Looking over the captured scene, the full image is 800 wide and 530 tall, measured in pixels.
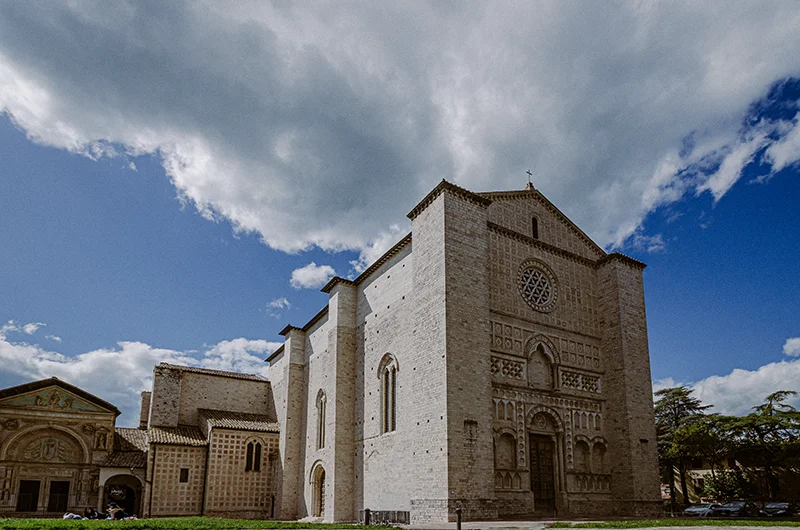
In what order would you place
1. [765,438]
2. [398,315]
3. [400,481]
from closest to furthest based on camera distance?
1. [400,481]
2. [398,315]
3. [765,438]

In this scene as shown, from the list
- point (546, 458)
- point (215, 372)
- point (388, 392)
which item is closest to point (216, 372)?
point (215, 372)

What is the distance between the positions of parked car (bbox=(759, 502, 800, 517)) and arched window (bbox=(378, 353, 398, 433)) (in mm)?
18914

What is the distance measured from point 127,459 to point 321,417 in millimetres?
9719

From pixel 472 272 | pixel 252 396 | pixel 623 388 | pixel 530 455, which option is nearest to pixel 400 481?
pixel 530 455

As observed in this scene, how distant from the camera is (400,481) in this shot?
69.9ft

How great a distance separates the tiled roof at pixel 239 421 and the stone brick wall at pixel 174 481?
6.37ft

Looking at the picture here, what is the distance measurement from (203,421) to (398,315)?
15.1 meters

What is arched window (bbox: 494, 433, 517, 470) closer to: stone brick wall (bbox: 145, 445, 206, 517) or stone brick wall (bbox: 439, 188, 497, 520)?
stone brick wall (bbox: 439, 188, 497, 520)

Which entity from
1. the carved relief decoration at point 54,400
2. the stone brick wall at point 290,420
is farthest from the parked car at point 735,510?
the carved relief decoration at point 54,400

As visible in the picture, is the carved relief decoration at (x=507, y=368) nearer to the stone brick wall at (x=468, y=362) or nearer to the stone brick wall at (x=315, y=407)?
the stone brick wall at (x=468, y=362)

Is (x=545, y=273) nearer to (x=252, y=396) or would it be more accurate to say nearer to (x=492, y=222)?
(x=492, y=222)

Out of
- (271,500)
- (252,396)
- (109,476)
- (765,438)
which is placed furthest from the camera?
(252,396)

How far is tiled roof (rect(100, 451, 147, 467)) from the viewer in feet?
93.0

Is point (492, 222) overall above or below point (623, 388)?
above
